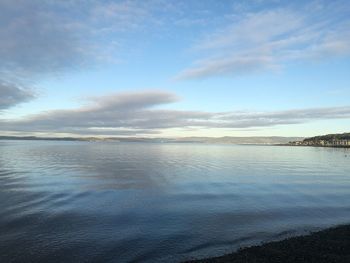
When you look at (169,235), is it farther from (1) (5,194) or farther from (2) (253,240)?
(1) (5,194)

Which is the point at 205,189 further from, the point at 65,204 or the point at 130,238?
the point at 130,238

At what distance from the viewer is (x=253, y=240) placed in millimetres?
20562

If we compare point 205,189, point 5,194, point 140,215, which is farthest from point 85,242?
point 205,189

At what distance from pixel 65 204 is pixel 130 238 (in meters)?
11.4

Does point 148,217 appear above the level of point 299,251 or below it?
below

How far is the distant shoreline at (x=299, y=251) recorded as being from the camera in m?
16.1

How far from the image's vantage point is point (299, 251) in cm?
1722

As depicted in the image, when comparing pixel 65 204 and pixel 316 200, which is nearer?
pixel 65 204

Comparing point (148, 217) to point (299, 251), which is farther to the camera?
point (148, 217)

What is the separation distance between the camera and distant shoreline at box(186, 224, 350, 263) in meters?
16.1

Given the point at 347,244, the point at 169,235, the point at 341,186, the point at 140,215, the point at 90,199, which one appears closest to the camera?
the point at 347,244

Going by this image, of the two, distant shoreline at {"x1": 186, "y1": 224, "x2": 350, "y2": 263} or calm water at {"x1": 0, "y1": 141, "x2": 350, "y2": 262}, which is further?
calm water at {"x1": 0, "y1": 141, "x2": 350, "y2": 262}

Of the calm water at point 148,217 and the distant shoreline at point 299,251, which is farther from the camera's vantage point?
the calm water at point 148,217

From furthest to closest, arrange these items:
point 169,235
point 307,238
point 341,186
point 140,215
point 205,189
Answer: point 341,186 < point 205,189 < point 140,215 < point 169,235 < point 307,238
